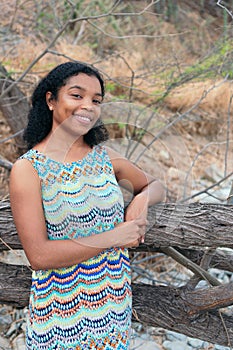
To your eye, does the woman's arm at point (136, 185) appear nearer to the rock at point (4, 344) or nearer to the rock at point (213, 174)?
the rock at point (4, 344)

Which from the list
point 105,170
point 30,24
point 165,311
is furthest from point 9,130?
point 105,170

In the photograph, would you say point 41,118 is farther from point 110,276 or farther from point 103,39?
point 103,39

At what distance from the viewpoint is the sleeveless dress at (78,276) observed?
63.3 inches

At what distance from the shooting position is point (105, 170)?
1717 millimetres

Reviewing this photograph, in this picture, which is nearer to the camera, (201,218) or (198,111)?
(201,218)

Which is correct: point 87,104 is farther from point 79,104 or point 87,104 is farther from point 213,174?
point 213,174

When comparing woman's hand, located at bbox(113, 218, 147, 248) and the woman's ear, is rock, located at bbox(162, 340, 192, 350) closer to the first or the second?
woman's hand, located at bbox(113, 218, 147, 248)

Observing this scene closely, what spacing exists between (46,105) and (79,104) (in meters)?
0.17

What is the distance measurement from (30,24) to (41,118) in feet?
14.6

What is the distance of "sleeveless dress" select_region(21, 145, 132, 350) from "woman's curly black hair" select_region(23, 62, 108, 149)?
11 centimetres

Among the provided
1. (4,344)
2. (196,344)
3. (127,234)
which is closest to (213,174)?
(196,344)

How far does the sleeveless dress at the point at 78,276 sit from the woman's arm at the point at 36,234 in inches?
1.4

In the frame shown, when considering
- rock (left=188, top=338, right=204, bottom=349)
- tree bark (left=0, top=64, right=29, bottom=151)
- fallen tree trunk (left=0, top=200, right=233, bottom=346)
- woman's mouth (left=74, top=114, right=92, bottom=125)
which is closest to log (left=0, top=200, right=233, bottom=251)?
fallen tree trunk (left=0, top=200, right=233, bottom=346)

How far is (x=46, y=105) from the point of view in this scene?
172cm
